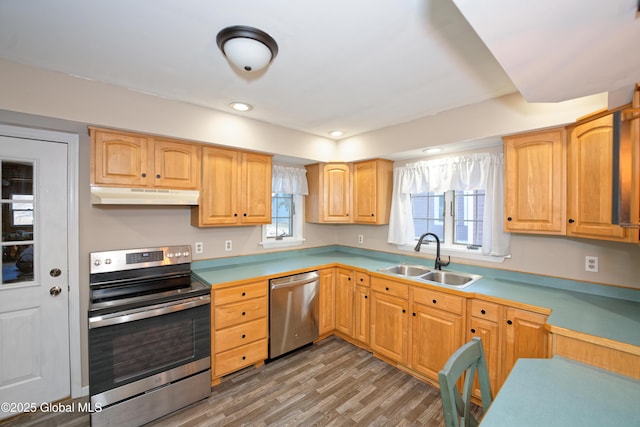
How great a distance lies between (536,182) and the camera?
2000 mm

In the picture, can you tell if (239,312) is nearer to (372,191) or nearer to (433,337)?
(433,337)

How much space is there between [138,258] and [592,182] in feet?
11.2

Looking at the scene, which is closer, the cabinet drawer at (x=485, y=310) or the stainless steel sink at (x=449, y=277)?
the cabinet drawer at (x=485, y=310)

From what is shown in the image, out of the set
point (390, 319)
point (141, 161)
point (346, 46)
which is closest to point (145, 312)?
point (141, 161)

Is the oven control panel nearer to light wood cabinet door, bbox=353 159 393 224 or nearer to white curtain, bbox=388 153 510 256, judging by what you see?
light wood cabinet door, bbox=353 159 393 224

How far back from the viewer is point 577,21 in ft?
3.19

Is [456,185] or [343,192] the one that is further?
[343,192]

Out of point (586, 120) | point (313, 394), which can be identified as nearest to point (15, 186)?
point (313, 394)

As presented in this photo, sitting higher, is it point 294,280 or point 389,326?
point 294,280

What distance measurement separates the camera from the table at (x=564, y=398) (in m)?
0.86

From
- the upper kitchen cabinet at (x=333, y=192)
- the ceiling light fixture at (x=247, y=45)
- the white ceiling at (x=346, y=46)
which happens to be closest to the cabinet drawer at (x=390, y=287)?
the upper kitchen cabinet at (x=333, y=192)

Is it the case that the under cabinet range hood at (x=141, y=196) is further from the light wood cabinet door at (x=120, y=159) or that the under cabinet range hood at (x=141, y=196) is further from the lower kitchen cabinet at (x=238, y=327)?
the lower kitchen cabinet at (x=238, y=327)

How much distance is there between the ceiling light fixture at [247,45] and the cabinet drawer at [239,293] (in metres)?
1.73

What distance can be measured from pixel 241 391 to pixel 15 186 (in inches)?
90.6
